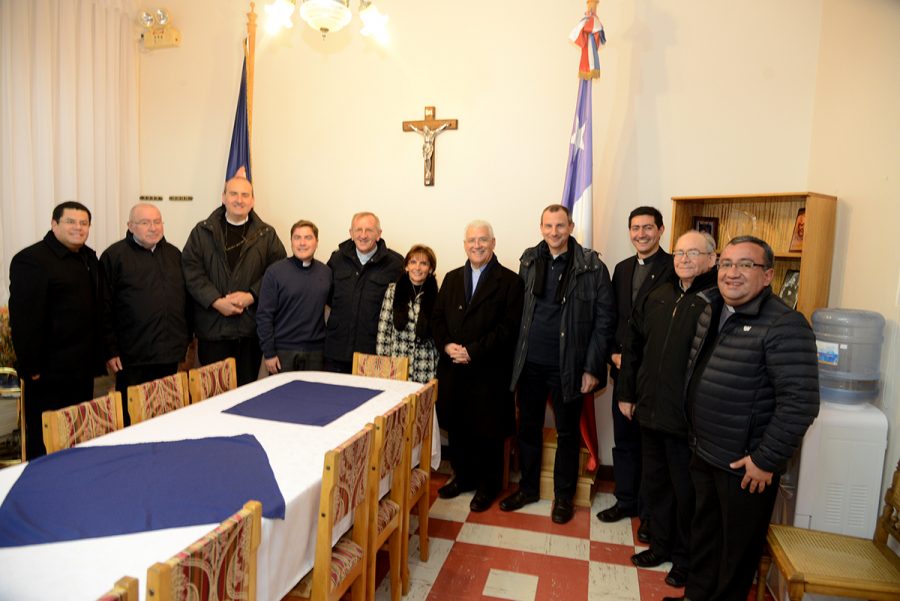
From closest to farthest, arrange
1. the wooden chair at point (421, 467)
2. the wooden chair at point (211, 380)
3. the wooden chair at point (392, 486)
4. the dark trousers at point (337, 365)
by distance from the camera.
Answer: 1. the wooden chair at point (392, 486)
2. the wooden chair at point (421, 467)
3. the wooden chair at point (211, 380)
4. the dark trousers at point (337, 365)

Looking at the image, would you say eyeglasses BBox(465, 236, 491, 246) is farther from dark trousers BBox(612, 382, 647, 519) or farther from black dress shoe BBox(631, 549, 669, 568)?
black dress shoe BBox(631, 549, 669, 568)

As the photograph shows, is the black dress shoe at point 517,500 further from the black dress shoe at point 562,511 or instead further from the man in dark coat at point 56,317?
the man in dark coat at point 56,317

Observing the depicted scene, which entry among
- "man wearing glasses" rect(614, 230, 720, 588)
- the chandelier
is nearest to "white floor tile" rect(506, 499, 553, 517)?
"man wearing glasses" rect(614, 230, 720, 588)

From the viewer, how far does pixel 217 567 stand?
1179mm

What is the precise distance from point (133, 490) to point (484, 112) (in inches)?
127

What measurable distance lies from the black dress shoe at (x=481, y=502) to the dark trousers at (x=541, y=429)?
0.69 ft

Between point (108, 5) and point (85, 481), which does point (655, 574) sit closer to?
point (85, 481)

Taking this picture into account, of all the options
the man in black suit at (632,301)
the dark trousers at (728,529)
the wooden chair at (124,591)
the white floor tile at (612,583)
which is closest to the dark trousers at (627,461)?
the man in black suit at (632,301)

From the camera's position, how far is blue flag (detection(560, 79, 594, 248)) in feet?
11.6

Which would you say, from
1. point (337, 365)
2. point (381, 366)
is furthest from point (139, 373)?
point (381, 366)

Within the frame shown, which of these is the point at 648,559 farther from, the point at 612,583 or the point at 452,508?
the point at 452,508

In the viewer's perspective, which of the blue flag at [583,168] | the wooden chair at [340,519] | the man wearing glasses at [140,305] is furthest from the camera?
the blue flag at [583,168]

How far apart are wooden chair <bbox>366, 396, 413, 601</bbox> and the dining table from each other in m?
0.11

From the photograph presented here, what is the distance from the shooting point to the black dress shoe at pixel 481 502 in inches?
129
